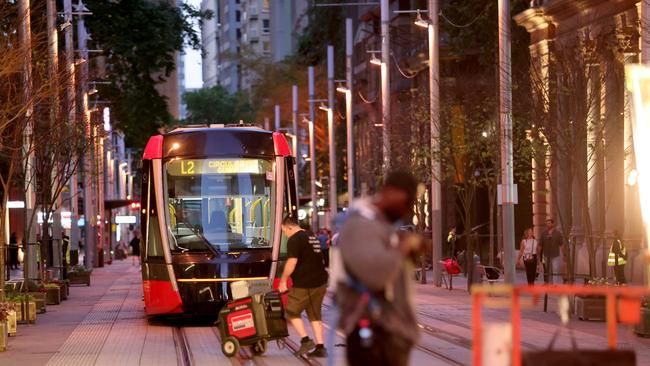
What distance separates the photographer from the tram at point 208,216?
27484mm

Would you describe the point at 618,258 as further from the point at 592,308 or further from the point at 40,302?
the point at 40,302

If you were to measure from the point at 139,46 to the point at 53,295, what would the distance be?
60.8 feet

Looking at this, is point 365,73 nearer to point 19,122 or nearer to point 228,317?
point 19,122

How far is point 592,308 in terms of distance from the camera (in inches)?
1085

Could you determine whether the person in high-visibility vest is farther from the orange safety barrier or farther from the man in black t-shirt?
the orange safety barrier

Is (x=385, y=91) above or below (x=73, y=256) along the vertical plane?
above

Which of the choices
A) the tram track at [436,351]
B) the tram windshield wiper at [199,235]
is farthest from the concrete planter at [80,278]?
the tram track at [436,351]

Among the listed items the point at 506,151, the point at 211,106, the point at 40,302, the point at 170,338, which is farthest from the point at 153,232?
the point at 211,106

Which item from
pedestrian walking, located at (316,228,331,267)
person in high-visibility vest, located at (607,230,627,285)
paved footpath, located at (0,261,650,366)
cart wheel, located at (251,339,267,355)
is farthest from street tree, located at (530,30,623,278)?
pedestrian walking, located at (316,228,331,267)

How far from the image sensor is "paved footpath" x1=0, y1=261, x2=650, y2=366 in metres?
20.8

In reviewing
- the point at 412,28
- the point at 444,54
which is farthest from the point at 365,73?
the point at 444,54

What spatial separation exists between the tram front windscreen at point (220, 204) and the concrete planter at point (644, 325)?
6738mm

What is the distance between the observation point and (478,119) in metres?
51.7

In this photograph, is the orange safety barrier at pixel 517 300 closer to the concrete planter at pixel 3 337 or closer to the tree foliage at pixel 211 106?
the concrete planter at pixel 3 337
